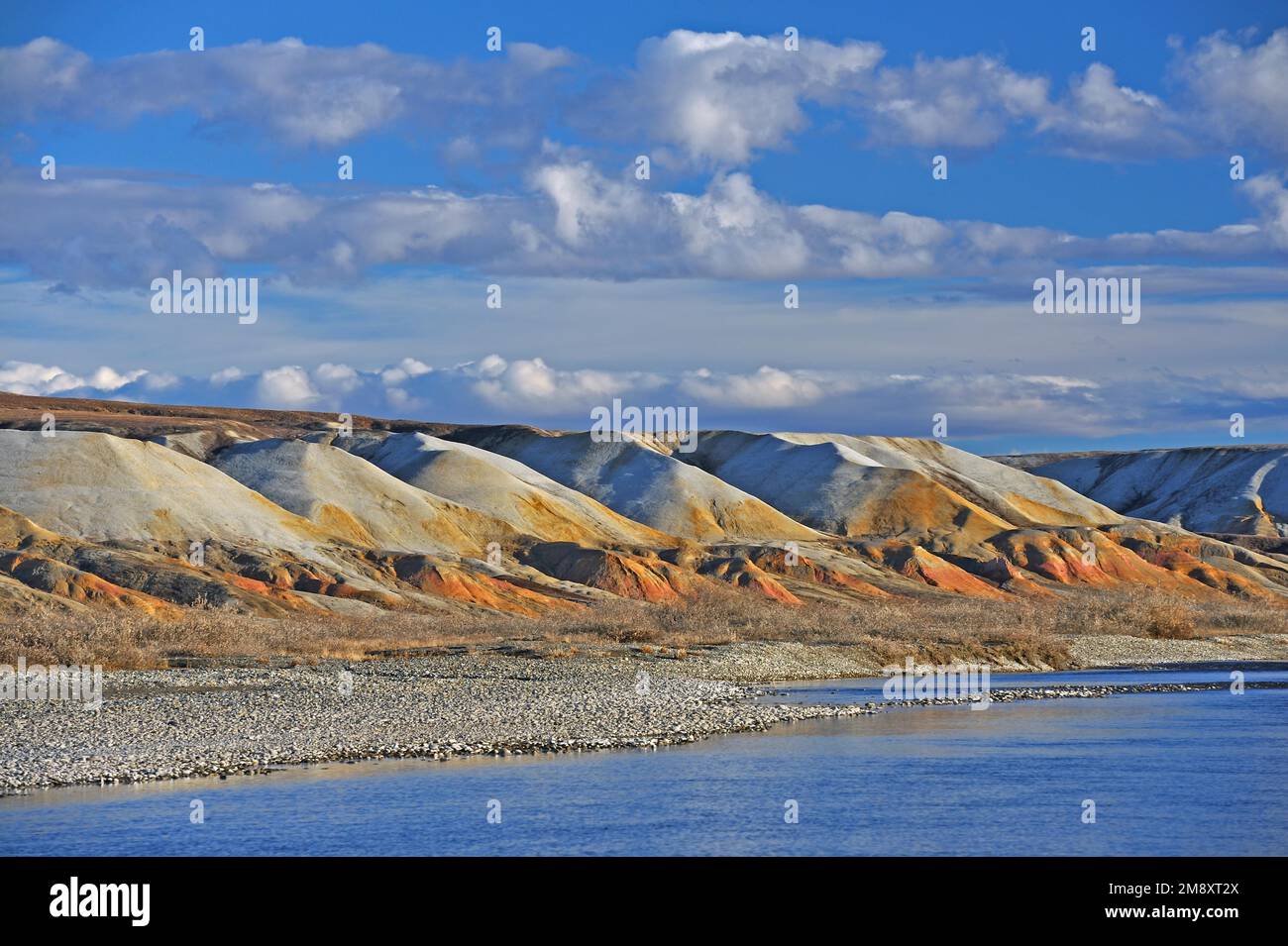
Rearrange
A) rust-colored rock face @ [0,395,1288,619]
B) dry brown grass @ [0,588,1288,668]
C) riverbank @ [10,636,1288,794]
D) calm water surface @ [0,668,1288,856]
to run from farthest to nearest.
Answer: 1. rust-colored rock face @ [0,395,1288,619]
2. dry brown grass @ [0,588,1288,668]
3. riverbank @ [10,636,1288,794]
4. calm water surface @ [0,668,1288,856]

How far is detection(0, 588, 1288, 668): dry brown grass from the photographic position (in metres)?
47.9

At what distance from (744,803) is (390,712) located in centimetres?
1183

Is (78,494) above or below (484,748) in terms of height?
above

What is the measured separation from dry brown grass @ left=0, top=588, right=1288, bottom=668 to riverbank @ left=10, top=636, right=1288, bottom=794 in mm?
3338

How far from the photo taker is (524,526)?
3976 inches

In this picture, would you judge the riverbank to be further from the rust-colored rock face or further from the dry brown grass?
the rust-colored rock face

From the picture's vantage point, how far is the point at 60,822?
72.6ft

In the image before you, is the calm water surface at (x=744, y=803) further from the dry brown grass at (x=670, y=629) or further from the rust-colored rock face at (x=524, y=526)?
the rust-colored rock face at (x=524, y=526)

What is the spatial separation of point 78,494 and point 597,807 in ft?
203

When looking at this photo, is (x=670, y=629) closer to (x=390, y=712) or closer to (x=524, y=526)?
(x=390, y=712)

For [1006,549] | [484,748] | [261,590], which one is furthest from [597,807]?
[1006,549]

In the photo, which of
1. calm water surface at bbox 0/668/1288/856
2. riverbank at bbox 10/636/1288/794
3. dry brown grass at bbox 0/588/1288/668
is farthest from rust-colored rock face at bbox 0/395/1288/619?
calm water surface at bbox 0/668/1288/856
